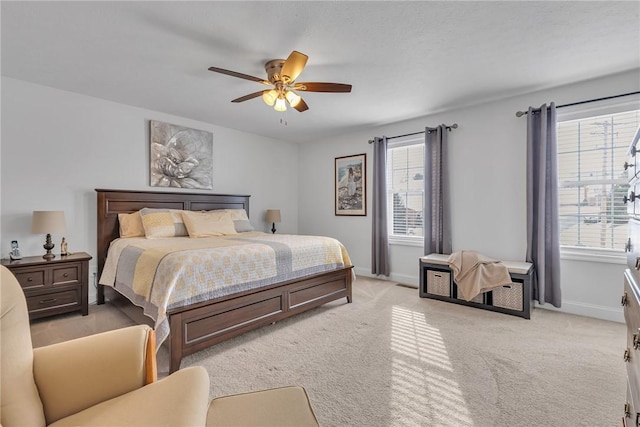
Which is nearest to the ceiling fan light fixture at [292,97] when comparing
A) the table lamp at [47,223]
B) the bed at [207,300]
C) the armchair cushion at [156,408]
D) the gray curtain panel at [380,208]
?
the bed at [207,300]

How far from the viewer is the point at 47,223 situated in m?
2.97

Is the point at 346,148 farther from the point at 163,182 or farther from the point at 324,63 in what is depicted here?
the point at 163,182

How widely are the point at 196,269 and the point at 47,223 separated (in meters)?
1.94

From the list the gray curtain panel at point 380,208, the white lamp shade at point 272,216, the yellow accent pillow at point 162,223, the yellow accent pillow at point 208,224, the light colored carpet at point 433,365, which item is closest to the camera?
the light colored carpet at point 433,365

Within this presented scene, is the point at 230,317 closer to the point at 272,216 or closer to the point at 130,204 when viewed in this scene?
the point at 130,204

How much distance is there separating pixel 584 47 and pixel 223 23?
2.93 m

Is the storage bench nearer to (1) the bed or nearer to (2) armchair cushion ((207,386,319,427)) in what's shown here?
(1) the bed

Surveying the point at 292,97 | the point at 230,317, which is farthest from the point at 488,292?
the point at 292,97

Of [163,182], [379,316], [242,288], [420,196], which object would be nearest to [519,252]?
[420,196]

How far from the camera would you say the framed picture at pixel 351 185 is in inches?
200

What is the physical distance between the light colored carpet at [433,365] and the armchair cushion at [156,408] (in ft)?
2.76

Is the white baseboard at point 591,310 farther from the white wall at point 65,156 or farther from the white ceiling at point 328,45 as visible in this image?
the white wall at point 65,156

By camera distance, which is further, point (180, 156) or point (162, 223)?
point (180, 156)

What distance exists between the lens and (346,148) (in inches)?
209
